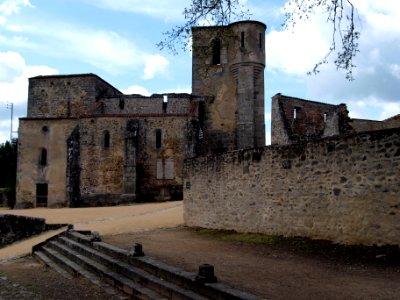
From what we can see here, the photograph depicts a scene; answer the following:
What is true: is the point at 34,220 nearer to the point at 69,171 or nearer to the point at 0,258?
the point at 0,258

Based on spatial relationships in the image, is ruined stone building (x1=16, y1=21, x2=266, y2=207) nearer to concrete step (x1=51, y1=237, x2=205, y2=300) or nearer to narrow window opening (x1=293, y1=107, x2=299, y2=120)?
narrow window opening (x1=293, y1=107, x2=299, y2=120)

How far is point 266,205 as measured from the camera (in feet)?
42.6

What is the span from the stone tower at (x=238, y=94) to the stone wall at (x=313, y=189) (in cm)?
2118

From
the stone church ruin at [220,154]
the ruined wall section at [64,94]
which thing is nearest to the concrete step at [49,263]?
the stone church ruin at [220,154]

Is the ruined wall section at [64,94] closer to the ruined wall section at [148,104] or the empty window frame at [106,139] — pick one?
the ruined wall section at [148,104]

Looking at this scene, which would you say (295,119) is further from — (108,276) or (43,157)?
(108,276)

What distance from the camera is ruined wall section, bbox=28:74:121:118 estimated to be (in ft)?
131

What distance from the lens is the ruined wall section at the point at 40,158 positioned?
111ft

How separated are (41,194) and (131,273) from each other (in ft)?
90.3

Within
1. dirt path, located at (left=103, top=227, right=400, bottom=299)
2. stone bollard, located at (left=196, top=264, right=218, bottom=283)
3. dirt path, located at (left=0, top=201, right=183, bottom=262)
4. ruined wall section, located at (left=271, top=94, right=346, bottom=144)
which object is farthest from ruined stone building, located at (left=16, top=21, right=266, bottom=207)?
stone bollard, located at (left=196, top=264, right=218, bottom=283)

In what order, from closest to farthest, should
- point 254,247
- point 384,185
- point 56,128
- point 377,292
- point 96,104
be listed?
point 377,292 → point 384,185 → point 254,247 → point 56,128 → point 96,104

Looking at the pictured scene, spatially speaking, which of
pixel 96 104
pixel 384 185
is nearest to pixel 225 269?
pixel 384 185

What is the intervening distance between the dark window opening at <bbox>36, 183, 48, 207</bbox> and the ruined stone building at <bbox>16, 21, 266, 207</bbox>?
0.07 meters

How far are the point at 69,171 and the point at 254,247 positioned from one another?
24.2 metres
